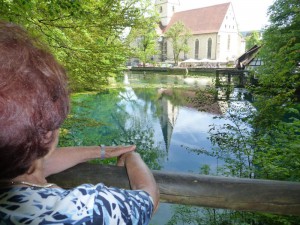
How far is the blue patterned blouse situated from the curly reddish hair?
2.9 inches

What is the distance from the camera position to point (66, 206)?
0.60m

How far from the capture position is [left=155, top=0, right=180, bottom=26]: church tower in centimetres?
6328

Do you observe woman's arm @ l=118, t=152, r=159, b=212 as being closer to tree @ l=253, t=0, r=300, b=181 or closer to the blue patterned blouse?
the blue patterned blouse

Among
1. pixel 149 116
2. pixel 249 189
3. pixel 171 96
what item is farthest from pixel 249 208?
pixel 171 96

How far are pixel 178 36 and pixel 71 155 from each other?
51.3m

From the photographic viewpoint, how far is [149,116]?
14680 mm

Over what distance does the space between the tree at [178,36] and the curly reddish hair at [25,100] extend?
4978 centimetres

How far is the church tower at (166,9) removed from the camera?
2491 inches

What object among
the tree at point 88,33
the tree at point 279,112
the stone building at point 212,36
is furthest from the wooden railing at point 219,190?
the stone building at point 212,36

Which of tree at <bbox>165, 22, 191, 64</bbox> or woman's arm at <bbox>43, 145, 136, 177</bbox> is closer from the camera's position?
woman's arm at <bbox>43, 145, 136, 177</bbox>

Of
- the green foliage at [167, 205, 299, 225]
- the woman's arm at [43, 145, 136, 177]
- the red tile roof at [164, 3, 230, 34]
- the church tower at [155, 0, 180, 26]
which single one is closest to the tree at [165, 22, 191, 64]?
the red tile roof at [164, 3, 230, 34]

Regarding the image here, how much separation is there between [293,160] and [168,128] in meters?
8.59

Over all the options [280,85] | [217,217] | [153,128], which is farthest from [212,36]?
[217,217]

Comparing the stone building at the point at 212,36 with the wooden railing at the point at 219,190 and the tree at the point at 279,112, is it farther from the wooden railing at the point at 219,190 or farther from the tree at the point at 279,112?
the wooden railing at the point at 219,190
